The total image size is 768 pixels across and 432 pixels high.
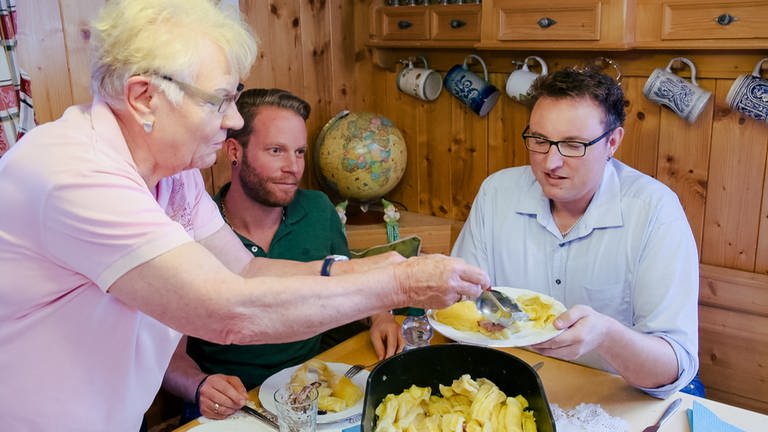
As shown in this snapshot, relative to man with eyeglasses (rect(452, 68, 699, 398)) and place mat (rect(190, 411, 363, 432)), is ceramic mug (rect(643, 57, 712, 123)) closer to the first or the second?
man with eyeglasses (rect(452, 68, 699, 398))

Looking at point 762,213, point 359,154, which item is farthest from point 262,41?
point 762,213

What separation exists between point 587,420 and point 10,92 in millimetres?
1604

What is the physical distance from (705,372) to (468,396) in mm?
1459

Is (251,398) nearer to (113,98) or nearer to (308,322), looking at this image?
(308,322)

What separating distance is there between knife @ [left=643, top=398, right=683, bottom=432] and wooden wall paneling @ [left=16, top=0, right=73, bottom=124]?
183 cm

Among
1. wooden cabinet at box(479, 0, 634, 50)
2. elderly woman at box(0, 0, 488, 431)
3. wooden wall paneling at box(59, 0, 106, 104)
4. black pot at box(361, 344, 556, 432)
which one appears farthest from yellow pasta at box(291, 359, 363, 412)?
wooden cabinet at box(479, 0, 634, 50)

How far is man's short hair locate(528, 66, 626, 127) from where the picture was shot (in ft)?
5.50

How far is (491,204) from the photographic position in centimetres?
192

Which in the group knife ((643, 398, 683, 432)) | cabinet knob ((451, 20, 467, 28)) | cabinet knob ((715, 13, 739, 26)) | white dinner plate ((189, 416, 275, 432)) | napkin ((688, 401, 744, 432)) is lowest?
white dinner plate ((189, 416, 275, 432))

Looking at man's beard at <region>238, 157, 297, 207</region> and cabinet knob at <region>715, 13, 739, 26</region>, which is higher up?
cabinet knob at <region>715, 13, 739, 26</region>

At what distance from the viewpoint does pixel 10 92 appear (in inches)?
71.0

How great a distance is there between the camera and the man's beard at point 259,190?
1.97 meters

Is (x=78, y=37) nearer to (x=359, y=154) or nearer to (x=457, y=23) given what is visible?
(x=359, y=154)

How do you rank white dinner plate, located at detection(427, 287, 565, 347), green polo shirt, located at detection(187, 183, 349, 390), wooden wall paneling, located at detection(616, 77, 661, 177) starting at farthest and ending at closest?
wooden wall paneling, located at detection(616, 77, 661, 177), green polo shirt, located at detection(187, 183, 349, 390), white dinner plate, located at detection(427, 287, 565, 347)
